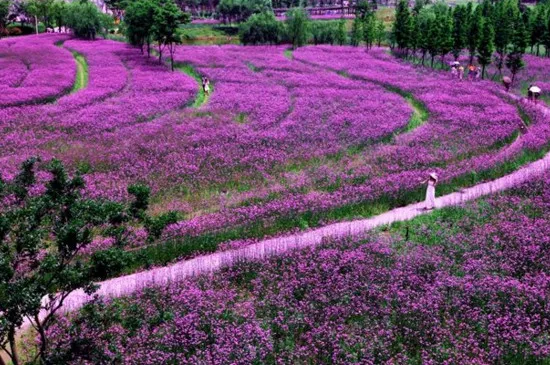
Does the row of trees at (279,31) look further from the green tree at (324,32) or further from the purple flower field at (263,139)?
the purple flower field at (263,139)

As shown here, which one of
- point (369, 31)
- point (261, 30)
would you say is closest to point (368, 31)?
point (369, 31)

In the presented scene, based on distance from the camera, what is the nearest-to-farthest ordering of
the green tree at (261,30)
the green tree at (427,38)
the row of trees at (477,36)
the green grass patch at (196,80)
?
1. the green grass patch at (196,80)
2. the row of trees at (477,36)
3. the green tree at (427,38)
4. the green tree at (261,30)

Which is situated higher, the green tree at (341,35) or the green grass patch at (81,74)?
the green tree at (341,35)

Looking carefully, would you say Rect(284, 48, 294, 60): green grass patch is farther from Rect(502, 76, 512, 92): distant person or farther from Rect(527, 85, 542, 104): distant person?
Rect(527, 85, 542, 104): distant person

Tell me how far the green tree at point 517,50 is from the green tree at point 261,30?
134 ft

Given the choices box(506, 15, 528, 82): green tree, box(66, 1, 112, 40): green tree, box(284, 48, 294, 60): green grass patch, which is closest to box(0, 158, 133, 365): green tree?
box(506, 15, 528, 82): green tree

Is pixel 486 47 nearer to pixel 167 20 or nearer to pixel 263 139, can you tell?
pixel 167 20

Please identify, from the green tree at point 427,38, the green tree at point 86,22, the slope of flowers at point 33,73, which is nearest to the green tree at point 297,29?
the green tree at point 427,38

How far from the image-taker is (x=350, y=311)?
11.9 m

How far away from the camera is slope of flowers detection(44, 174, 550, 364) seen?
34.5 ft

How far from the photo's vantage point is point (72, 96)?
40.3m

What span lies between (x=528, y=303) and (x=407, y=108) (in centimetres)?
2733

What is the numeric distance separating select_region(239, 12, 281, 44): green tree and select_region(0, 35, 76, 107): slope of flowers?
36826 mm

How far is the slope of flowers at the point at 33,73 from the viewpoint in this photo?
3931 cm
